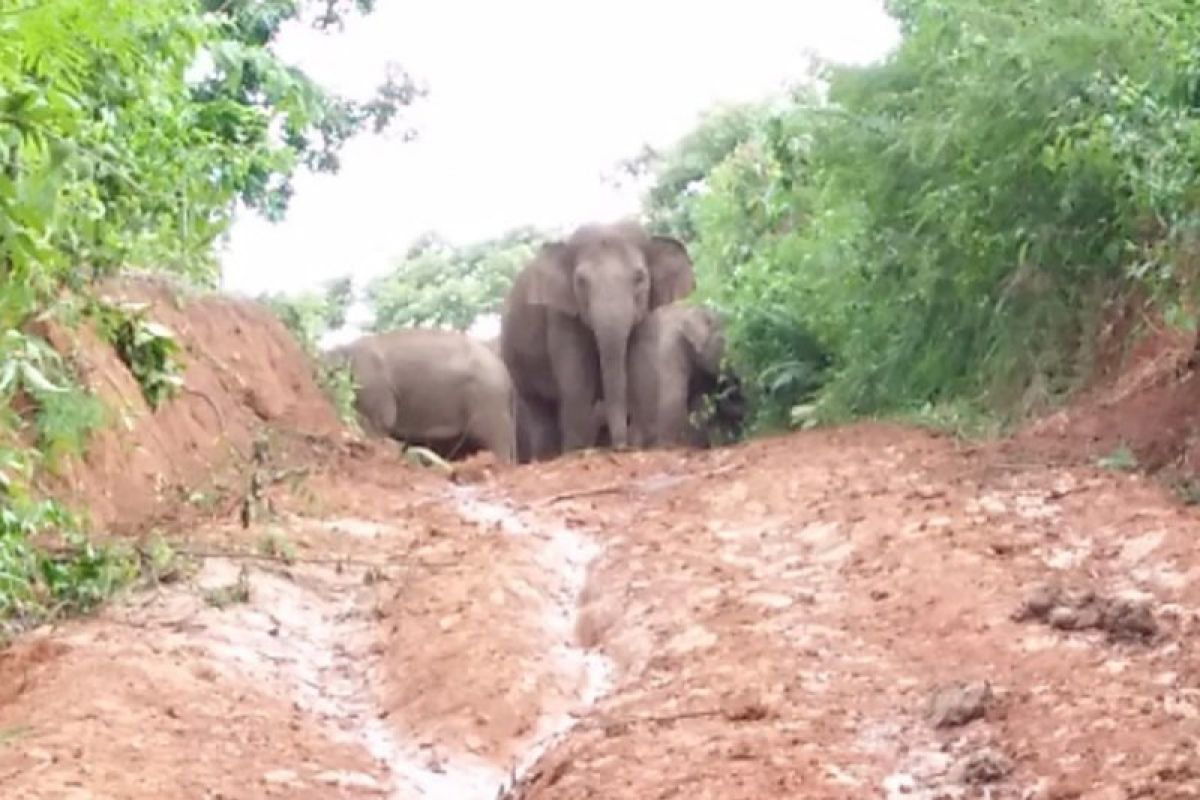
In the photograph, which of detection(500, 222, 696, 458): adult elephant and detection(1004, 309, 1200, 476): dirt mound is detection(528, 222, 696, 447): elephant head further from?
detection(1004, 309, 1200, 476): dirt mound

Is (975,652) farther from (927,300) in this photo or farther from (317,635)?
(927,300)

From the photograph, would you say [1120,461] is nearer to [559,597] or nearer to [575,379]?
[559,597]

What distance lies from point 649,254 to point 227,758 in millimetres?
14566

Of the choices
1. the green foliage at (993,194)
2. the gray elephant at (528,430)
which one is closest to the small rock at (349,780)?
the green foliage at (993,194)

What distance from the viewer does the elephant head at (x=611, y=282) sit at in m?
19.7

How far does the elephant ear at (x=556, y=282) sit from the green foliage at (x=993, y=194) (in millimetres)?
5421

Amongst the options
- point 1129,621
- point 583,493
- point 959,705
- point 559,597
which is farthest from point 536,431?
point 959,705

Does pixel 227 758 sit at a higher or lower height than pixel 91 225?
lower

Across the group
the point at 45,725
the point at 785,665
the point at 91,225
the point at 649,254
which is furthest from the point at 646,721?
the point at 649,254

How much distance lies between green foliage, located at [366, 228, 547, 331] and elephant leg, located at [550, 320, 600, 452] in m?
12.4

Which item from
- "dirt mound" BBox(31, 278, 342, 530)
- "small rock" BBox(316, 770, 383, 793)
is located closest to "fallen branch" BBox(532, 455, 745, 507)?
"dirt mound" BBox(31, 278, 342, 530)

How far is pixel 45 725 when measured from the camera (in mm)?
6137

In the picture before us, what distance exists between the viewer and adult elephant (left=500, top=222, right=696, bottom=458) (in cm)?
1981

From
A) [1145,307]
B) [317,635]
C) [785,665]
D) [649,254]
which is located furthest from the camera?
[649,254]
